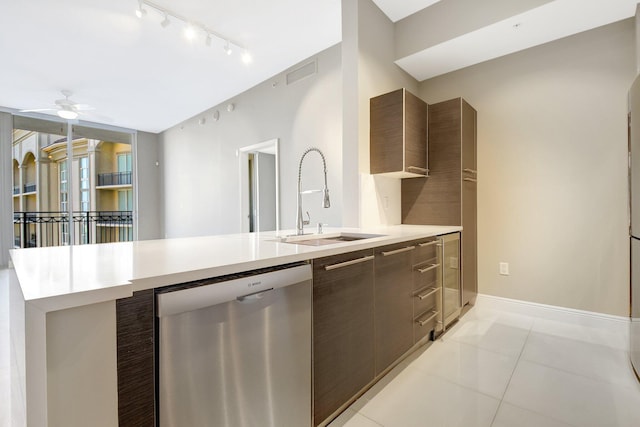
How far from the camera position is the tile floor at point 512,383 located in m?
1.49

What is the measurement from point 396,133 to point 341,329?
5.86 ft

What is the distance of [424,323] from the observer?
82.8 inches

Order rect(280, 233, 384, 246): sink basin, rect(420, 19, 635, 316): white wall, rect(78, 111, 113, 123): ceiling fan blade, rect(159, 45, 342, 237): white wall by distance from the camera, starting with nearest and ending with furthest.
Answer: rect(280, 233, 384, 246): sink basin, rect(420, 19, 635, 316): white wall, rect(159, 45, 342, 237): white wall, rect(78, 111, 113, 123): ceiling fan blade

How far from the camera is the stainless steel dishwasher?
858 mm

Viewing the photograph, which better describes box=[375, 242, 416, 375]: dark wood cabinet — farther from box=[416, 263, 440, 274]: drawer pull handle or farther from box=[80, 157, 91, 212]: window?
box=[80, 157, 91, 212]: window

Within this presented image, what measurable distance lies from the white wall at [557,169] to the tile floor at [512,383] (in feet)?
1.51

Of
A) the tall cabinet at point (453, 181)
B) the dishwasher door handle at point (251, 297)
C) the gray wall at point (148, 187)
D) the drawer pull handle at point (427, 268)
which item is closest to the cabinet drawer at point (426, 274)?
the drawer pull handle at point (427, 268)

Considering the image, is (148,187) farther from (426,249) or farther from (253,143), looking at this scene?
(426,249)

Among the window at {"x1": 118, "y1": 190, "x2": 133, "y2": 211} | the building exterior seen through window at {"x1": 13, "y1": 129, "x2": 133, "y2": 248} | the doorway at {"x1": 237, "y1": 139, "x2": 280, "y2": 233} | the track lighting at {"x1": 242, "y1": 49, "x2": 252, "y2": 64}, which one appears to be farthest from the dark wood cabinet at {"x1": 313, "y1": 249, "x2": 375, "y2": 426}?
the window at {"x1": 118, "y1": 190, "x2": 133, "y2": 211}

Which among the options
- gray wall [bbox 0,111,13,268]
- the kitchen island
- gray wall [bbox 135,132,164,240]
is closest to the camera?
the kitchen island

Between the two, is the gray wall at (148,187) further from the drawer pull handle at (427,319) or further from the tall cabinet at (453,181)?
the drawer pull handle at (427,319)

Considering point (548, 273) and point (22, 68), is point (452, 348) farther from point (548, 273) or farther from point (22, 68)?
point (22, 68)

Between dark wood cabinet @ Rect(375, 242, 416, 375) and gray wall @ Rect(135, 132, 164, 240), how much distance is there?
6611 millimetres

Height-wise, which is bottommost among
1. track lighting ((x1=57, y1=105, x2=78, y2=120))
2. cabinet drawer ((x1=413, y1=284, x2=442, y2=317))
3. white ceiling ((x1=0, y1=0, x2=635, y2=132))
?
cabinet drawer ((x1=413, y1=284, x2=442, y2=317))
